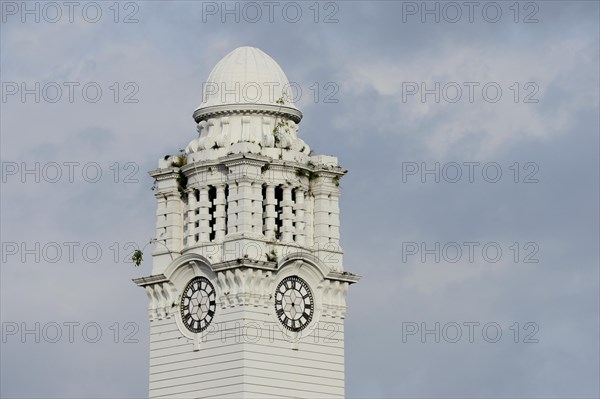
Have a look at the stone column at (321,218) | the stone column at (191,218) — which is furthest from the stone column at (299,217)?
the stone column at (191,218)

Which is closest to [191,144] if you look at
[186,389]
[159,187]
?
[159,187]

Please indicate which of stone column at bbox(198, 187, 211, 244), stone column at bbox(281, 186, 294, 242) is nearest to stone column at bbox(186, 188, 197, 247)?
stone column at bbox(198, 187, 211, 244)

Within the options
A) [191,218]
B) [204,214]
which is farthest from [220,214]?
[191,218]

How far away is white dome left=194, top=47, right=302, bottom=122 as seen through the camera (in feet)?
531

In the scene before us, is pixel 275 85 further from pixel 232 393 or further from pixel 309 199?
pixel 232 393

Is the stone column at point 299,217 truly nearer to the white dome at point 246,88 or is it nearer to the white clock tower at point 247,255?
the white clock tower at point 247,255

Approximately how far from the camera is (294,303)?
160375 mm

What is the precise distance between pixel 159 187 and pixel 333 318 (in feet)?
38.7

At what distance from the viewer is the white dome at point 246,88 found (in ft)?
531

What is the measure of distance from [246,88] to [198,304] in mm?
11928

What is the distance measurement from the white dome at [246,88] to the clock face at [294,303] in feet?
30.7

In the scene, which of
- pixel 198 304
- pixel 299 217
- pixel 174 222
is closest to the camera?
pixel 198 304

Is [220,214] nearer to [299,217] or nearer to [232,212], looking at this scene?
[232,212]

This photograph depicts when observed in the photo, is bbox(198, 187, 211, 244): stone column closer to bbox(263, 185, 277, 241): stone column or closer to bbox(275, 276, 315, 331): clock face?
bbox(263, 185, 277, 241): stone column
